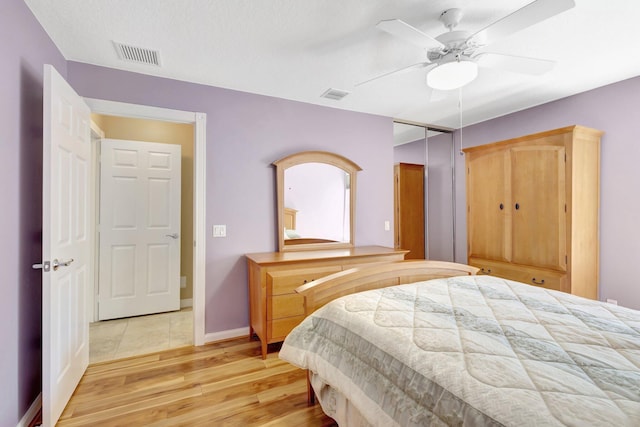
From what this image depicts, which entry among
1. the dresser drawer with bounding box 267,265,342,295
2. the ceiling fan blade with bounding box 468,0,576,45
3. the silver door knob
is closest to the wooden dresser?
the dresser drawer with bounding box 267,265,342,295

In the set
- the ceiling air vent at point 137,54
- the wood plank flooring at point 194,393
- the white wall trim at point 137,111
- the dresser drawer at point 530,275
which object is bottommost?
the wood plank flooring at point 194,393

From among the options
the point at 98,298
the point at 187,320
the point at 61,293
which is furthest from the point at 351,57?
the point at 98,298

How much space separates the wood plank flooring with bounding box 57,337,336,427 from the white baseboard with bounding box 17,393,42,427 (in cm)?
15

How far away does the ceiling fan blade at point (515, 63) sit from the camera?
1844 mm

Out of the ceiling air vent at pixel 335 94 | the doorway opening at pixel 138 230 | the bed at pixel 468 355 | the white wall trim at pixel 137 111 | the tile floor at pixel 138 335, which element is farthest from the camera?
the doorway opening at pixel 138 230

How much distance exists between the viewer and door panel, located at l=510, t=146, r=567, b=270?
2.73 metres

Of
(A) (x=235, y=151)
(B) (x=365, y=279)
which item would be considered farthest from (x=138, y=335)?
(B) (x=365, y=279)

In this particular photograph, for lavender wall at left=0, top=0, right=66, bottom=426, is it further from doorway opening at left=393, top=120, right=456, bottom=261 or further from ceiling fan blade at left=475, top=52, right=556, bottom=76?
doorway opening at left=393, top=120, right=456, bottom=261

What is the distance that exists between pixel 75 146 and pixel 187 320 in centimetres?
215

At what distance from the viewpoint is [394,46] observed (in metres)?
2.16

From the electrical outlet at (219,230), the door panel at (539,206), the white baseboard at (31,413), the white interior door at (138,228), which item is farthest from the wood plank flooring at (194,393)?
the door panel at (539,206)

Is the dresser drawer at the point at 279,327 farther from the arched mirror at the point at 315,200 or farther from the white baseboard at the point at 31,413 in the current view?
the white baseboard at the point at 31,413

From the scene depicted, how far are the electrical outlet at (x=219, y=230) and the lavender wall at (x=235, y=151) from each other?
42mm

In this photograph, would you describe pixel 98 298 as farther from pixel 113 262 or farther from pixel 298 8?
pixel 298 8
